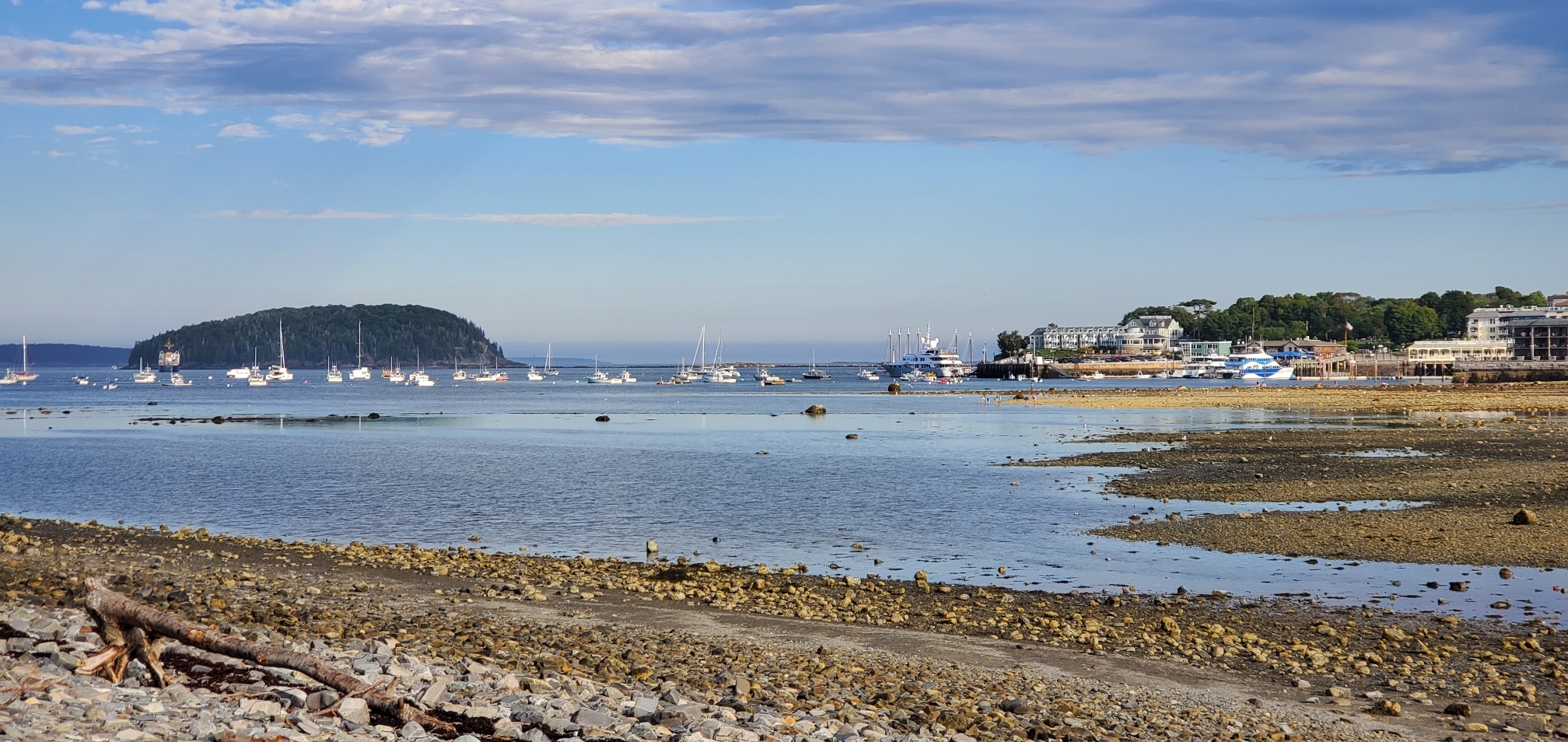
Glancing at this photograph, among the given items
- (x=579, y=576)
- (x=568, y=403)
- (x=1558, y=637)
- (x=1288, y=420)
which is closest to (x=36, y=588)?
(x=579, y=576)

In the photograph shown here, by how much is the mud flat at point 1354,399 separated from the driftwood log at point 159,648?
76.7 metres

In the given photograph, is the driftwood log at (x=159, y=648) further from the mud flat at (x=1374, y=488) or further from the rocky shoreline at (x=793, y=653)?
the mud flat at (x=1374, y=488)

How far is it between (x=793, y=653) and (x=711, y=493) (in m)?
22.6

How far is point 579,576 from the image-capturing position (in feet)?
65.6

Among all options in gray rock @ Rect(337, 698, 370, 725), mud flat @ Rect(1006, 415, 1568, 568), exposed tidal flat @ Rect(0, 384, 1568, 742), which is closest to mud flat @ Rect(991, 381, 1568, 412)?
mud flat @ Rect(1006, 415, 1568, 568)

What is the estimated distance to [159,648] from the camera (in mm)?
10656

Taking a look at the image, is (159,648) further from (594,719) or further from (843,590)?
(843,590)

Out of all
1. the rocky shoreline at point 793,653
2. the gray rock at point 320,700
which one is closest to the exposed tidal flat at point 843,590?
the rocky shoreline at point 793,653

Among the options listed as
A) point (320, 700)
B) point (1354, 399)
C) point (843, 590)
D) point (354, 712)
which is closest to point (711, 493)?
point (843, 590)

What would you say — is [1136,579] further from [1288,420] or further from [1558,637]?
[1288,420]

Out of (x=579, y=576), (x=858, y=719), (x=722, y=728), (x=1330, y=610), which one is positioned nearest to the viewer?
(x=722, y=728)

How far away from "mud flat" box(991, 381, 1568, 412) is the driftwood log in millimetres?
76702

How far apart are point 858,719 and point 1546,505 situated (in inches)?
901

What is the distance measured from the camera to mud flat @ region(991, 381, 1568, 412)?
81125 millimetres
